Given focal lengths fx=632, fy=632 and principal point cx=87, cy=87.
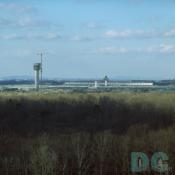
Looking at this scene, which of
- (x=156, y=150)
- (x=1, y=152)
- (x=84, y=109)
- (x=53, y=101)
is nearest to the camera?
(x=156, y=150)

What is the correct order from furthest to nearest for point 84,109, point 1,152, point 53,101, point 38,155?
point 53,101
point 84,109
point 1,152
point 38,155

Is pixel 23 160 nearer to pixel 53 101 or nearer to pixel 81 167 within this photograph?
pixel 81 167

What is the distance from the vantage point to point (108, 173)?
69.7 feet

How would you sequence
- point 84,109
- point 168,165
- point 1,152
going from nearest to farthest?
point 168,165 < point 1,152 < point 84,109

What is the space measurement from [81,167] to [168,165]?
3584mm

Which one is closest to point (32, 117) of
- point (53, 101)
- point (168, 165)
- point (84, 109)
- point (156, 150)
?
point (84, 109)

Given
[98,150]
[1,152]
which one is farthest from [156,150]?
[1,152]

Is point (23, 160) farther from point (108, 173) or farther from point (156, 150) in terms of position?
point (156, 150)

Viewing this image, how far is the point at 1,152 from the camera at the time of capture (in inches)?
1003

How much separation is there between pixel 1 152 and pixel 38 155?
17.2ft

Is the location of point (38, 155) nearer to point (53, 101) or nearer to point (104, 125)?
point (104, 125)

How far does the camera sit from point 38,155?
20.6 meters

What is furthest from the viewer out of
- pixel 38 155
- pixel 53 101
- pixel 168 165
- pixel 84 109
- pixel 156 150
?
pixel 53 101

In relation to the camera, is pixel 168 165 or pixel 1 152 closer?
pixel 168 165
